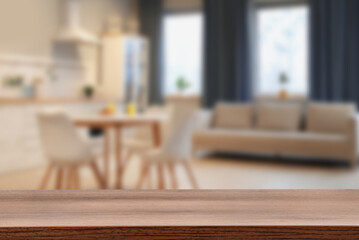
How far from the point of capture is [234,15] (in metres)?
7.40

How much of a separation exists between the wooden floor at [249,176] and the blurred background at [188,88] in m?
0.02

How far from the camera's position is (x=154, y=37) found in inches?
315

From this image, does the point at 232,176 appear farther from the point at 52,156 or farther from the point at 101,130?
the point at 101,130

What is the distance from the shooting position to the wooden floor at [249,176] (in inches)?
166

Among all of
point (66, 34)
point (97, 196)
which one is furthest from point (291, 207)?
point (66, 34)

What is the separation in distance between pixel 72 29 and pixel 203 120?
2249 millimetres

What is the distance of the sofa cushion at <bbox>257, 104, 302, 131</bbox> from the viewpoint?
20.1 ft

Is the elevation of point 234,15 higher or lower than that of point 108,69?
higher

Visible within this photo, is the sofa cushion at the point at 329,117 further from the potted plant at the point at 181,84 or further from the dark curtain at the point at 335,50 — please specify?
the potted plant at the point at 181,84

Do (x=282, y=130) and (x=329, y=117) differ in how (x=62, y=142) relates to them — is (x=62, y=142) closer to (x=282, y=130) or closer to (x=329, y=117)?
(x=282, y=130)

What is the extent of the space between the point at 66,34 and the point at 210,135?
2.45m

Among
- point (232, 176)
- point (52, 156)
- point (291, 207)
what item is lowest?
point (232, 176)

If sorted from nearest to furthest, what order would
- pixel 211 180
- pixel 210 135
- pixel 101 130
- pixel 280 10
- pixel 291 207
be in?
pixel 291 207, pixel 211 180, pixel 210 135, pixel 101 130, pixel 280 10

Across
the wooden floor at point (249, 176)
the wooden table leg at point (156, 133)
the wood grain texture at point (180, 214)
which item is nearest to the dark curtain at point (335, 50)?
the wooden floor at point (249, 176)
